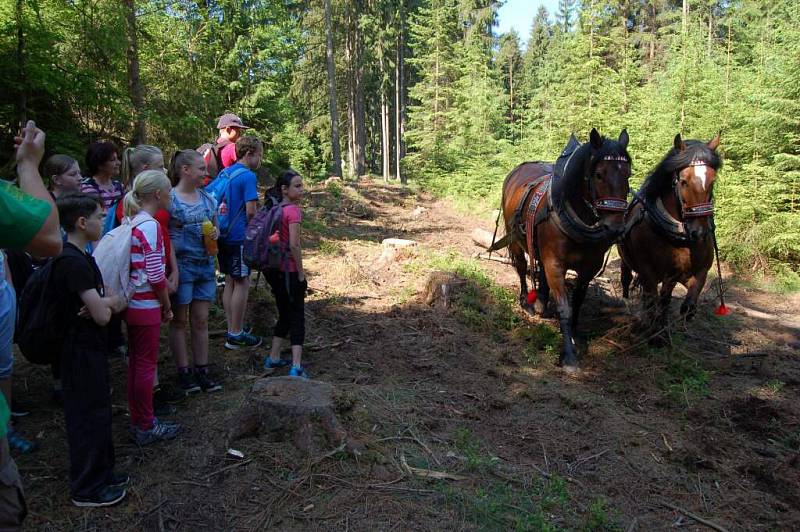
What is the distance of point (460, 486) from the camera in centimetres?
303

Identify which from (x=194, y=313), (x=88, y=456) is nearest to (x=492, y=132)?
(x=194, y=313)

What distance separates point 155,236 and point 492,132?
23.1 meters

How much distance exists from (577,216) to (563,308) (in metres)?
1.03

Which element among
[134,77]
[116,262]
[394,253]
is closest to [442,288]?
[394,253]

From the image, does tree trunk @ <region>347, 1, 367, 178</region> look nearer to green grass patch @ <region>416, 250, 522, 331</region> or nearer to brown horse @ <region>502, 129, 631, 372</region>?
green grass patch @ <region>416, 250, 522, 331</region>

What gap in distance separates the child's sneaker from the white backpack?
0.94 meters

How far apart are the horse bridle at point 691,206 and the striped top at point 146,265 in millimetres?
5062

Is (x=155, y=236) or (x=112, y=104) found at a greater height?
(x=112, y=104)

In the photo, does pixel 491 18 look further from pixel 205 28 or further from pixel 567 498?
pixel 567 498

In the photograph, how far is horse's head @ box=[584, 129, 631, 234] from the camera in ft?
15.5

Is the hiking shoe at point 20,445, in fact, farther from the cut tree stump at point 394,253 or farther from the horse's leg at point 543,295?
the cut tree stump at point 394,253

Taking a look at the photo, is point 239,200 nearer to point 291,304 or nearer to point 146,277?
point 291,304

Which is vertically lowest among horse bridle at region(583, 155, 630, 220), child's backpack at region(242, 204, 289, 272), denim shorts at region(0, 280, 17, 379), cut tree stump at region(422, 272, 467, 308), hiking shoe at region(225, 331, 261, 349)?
hiking shoe at region(225, 331, 261, 349)

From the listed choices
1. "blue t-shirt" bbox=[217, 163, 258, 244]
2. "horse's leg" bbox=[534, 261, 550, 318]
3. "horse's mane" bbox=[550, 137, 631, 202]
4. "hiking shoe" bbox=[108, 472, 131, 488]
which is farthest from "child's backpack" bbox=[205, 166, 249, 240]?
"horse's leg" bbox=[534, 261, 550, 318]
